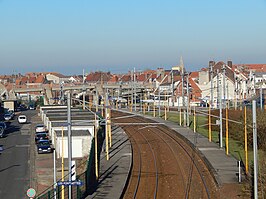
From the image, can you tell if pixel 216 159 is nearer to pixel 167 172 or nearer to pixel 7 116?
pixel 167 172

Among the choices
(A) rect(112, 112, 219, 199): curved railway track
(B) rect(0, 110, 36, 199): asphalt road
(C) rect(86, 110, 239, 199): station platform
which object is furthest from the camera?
(B) rect(0, 110, 36, 199): asphalt road

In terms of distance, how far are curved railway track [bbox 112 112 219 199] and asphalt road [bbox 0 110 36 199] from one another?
378cm

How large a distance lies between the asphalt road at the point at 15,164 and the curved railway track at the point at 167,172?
3781mm

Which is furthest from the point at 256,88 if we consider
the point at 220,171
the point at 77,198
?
the point at 77,198

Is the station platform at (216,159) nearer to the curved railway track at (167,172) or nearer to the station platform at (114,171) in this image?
the curved railway track at (167,172)

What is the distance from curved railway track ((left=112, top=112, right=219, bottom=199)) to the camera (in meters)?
16.8

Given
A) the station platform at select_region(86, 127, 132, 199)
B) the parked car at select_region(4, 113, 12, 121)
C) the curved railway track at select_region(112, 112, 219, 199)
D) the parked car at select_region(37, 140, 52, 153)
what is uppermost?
the parked car at select_region(4, 113, 12, 121)

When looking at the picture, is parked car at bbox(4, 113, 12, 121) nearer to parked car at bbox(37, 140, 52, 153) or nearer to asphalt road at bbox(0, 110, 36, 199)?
asphalt road at bbox(0, 110, 36, 199)

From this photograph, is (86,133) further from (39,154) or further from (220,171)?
(220,171)

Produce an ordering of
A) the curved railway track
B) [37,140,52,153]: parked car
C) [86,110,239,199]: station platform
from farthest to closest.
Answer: [37,140,52,153]: parked car
the curved railway track
[86,110,239,199]: station platform

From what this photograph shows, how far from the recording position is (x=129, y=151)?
84.7ft

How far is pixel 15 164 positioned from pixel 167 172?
22.9 feet

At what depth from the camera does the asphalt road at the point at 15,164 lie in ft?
57.7

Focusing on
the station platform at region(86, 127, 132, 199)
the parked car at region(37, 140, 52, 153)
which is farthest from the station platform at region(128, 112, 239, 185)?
the parked car at region(37, 140, 52, 153)
